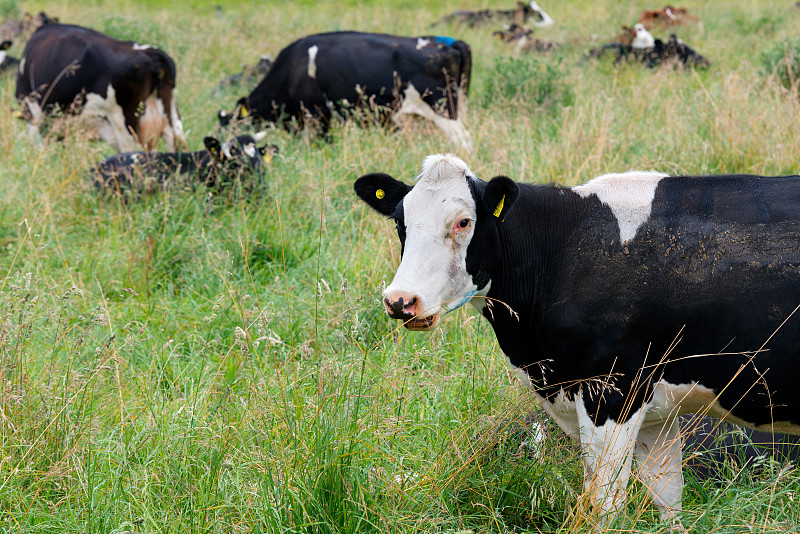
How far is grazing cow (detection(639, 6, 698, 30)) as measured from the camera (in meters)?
17.4

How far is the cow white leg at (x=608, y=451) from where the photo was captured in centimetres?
318

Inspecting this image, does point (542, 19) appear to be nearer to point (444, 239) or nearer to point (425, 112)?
point (425, 112)

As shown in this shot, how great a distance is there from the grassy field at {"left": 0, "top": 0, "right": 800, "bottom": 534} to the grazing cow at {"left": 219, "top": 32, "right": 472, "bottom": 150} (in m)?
0.55

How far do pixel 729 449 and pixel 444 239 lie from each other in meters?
1.81

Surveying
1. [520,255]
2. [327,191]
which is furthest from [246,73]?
[520,255]

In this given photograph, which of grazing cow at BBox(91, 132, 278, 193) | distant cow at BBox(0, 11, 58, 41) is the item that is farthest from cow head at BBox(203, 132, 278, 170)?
distant cow at BBox(0, 11, 58, 41)

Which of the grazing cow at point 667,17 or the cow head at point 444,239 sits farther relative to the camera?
the grazing cow at point 667,17

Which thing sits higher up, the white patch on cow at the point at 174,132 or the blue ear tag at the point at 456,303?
the blue ear tag at the point at 456,303

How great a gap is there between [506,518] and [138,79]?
7621mm

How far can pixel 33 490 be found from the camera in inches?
130

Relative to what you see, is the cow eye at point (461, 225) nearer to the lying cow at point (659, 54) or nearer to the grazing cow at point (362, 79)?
the grazing cow at point (362, 79)

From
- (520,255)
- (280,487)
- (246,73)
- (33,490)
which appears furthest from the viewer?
(246,73)

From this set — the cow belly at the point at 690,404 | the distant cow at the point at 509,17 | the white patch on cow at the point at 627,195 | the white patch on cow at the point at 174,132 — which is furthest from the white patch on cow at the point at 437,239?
the distant cow at the point at 509,17

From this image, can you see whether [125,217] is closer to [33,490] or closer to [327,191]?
[327,191]
